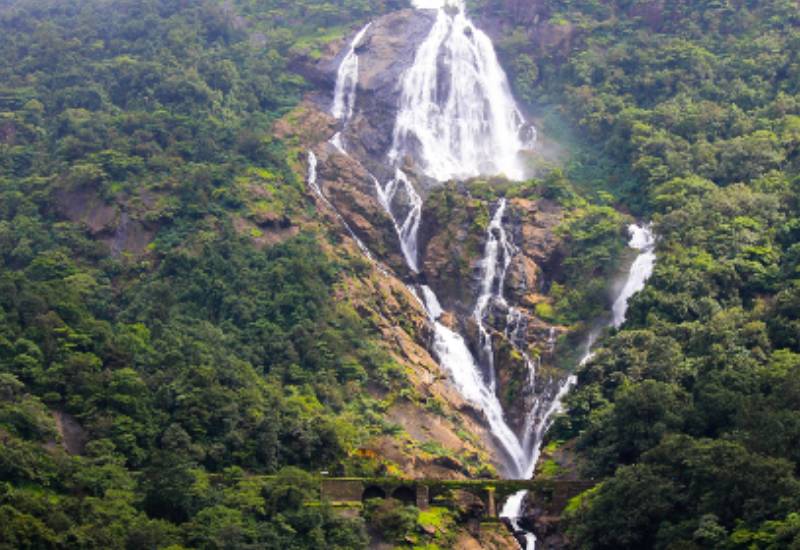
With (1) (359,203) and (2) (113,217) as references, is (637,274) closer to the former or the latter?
(1) (359,203)

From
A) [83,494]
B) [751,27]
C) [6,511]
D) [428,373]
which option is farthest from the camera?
[751,27]

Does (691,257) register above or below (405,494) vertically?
above

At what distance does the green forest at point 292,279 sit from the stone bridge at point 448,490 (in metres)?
1.64

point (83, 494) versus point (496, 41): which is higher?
point (496, 41)

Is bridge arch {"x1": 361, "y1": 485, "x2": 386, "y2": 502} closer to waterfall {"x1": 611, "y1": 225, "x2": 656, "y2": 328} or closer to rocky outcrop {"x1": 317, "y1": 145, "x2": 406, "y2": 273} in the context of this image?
waterfall {"x1": 611, "y1": 225, "x2": 656, "y2": 328}

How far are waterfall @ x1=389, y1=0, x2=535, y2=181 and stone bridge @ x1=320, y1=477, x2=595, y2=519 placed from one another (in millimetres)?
29007

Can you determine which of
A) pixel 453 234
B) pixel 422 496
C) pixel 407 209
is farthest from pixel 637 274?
pixel 422 496

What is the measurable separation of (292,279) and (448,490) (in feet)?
51.6

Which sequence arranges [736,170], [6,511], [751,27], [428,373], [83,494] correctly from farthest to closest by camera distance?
[751,27], [736,170], [428,373], [83,494], [6,511]

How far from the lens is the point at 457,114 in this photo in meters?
82.5

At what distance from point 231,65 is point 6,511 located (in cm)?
4593

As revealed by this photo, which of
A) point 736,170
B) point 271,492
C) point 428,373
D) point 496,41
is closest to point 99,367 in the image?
point 271,492

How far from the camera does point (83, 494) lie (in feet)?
151

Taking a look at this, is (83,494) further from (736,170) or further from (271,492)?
(736,170)
